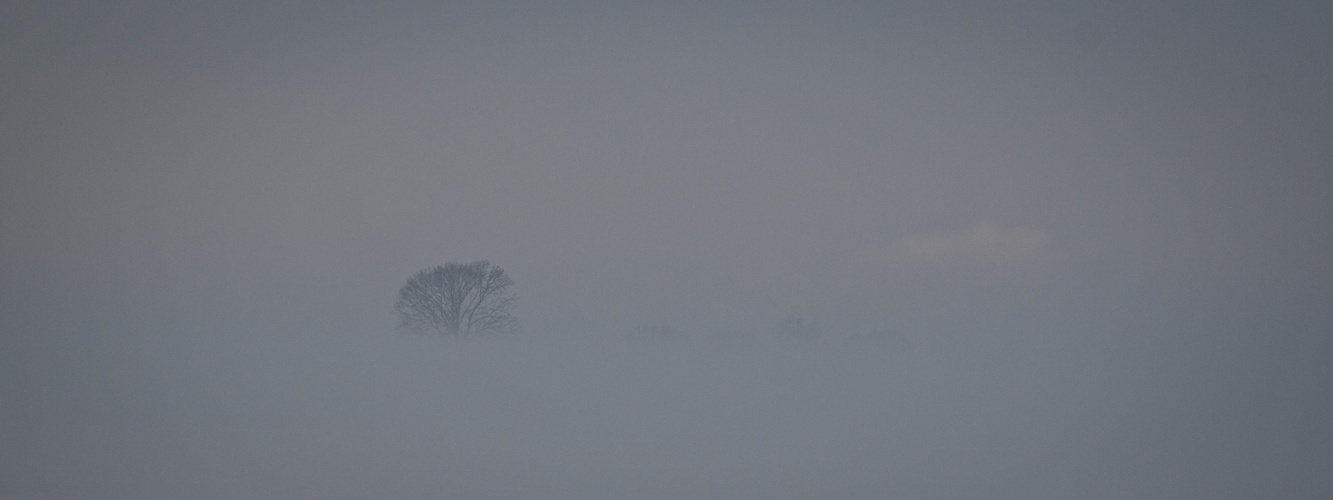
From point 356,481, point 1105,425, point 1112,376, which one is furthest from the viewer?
point 1112,376

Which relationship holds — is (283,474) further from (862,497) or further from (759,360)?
(759,360)

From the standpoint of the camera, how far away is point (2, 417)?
16.4 metres

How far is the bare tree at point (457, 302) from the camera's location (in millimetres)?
21562

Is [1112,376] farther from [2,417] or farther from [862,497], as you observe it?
[2,417]

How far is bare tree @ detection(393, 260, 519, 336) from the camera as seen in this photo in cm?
2156

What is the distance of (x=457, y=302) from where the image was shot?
21.7m

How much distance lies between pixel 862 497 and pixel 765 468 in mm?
2184

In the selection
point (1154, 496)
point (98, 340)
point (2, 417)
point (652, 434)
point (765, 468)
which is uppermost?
point (98, 340)

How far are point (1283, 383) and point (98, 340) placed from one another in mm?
36438

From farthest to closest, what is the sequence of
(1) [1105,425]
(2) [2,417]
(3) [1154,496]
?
(1) [1105,425], (2) [2,417], (3) [1154,496]

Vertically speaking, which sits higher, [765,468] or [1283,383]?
[1283,383]

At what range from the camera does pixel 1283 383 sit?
24375 millimetres

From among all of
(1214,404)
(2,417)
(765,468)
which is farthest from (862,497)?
(2,417)

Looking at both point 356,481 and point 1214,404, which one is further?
point 1214,404
